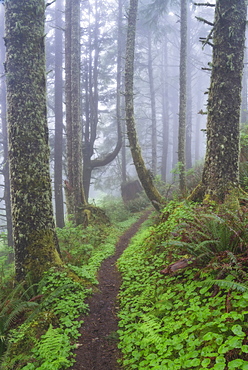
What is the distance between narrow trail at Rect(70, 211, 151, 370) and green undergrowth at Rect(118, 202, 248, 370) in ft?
0.49

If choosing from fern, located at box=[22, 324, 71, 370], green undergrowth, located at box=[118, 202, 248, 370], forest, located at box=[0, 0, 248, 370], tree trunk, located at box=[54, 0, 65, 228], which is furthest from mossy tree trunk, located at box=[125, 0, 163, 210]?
fern, located at box=[22, 324, 71, 370]

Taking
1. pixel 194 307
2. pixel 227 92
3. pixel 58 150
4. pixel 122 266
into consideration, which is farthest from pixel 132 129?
pixel 194 307

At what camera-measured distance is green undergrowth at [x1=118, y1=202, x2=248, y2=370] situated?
245 centimetres

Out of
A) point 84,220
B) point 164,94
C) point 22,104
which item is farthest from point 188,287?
point 164,94

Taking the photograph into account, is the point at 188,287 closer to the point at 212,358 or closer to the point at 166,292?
the point at 166,292

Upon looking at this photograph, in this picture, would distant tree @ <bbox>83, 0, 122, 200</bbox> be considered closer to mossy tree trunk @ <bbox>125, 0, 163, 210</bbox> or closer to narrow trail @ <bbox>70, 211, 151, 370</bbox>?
mossy tree trunk @ <bbox>125, 0, 163, 210</bbox>

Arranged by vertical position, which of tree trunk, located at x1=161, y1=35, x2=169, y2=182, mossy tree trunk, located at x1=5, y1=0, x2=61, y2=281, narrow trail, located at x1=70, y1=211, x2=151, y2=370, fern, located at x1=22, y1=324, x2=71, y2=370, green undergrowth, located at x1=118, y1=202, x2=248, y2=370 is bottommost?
narrow trail, located at x1=70, y1=211, x2=151, y2=370

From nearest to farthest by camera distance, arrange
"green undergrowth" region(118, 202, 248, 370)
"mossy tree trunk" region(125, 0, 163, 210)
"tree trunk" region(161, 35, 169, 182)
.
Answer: "green undergrowth" region(118, 202, 248, 370) → "mossy tree trunk" region(125, 0, 163, 210) → "tree trunk" region(161, 35, 169, 182)

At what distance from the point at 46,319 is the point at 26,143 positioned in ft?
10.1

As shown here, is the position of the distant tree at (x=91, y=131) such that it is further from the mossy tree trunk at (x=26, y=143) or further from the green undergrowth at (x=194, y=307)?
the green undergrowth at (x=194, y=307)

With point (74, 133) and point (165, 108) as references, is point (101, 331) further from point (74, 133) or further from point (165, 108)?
point (165, 108)

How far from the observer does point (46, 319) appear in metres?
3.80

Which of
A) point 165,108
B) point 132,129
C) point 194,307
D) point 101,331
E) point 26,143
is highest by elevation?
point 165,108

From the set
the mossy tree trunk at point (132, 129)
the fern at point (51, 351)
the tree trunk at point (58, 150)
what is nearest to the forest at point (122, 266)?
the fern at point (51, 351)
